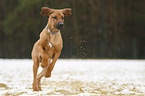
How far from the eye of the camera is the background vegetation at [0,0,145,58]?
98.3 feet

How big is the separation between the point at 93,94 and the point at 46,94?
3.78ft

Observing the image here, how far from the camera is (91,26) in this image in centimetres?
3334

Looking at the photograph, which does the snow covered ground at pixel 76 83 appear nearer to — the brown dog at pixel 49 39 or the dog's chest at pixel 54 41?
the brown dog at pixel 49 39

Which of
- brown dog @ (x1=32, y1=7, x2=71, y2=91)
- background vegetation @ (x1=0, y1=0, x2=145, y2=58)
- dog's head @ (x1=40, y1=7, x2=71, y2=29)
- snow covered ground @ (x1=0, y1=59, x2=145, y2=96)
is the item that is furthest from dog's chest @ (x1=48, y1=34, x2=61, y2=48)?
background vegetation @ (x1=0, y1=0, x2=145, y2=58)

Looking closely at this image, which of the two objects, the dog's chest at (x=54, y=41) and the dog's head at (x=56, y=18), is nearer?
the dog's head at (x=56, y=18)

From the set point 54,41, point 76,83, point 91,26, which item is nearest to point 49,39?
point 54,41

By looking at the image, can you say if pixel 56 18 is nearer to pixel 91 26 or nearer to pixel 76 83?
pixel 76 83

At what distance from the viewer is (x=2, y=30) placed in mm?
35125

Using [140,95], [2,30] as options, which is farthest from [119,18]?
[140,95]

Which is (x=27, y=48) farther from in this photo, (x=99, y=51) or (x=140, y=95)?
(x=140, y=95)

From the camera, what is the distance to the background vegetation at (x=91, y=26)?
98.3ft

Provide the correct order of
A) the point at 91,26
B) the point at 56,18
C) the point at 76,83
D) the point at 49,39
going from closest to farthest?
the point at 56,18 → the point at 49,39 → the point at 76,83 → the point at 91,26

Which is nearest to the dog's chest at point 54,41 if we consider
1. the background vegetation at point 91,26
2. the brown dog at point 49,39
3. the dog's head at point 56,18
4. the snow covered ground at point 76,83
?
the brown dog at point 49,39

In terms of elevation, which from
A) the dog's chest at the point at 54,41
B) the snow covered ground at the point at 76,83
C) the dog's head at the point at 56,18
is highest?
the dog's head at the point at 56,18
